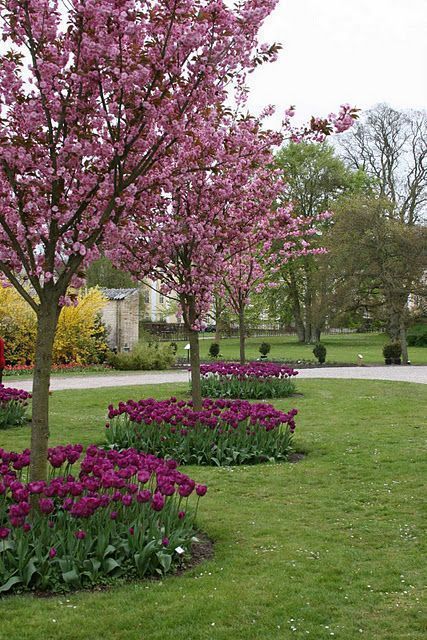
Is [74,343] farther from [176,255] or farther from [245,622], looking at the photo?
[245,622]

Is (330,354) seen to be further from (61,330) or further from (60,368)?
(60,368)

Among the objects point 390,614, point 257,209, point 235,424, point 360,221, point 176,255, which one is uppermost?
point 360,221

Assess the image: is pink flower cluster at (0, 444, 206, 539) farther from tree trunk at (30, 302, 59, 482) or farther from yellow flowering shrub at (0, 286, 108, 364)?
yellow flowering shrub at (0, 286, 108, 364)

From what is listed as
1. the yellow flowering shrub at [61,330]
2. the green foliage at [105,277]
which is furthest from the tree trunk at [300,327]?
the yellow flowering shrub at [61,330]

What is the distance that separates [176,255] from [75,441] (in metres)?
3.17

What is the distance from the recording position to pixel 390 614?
4133mm

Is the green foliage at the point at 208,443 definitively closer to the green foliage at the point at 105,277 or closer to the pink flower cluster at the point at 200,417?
the pink flower cluster at the point at 200,417

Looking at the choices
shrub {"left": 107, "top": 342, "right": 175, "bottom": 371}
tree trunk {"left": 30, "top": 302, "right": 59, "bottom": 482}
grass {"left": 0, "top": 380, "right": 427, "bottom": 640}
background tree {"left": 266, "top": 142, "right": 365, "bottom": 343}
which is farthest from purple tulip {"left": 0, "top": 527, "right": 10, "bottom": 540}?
background tree {"left": 266, "top": 142, "right": 365, "bottom": 343}

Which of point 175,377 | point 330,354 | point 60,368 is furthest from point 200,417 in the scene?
point 330,354

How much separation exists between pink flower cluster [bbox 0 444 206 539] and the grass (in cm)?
53

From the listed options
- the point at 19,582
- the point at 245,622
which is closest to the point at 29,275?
the point at 19,582

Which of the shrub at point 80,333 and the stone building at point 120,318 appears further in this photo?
the stone building at point 120,318

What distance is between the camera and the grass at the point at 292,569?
3928 millimetres

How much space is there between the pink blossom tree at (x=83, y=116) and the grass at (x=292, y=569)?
140 centimetres
